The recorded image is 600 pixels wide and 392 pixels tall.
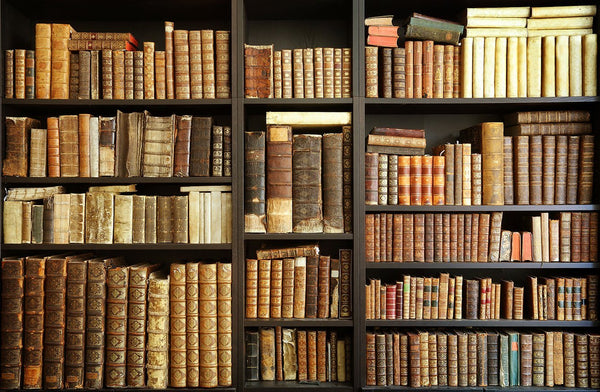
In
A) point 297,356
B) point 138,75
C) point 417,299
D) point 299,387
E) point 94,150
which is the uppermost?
point 138,75

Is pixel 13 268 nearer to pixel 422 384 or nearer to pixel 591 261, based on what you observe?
pixel 422 384

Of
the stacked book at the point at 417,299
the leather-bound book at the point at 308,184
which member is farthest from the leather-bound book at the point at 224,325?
the stacked book at the point at 417,299

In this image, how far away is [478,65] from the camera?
195cm

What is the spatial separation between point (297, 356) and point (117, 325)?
86 centimetres

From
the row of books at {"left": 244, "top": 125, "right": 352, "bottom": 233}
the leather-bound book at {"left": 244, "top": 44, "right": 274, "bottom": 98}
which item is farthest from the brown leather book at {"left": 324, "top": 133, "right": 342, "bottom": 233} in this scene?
the leather-bound book at {"left": 244, "top": 44, "right": 274, "bottom": 98}

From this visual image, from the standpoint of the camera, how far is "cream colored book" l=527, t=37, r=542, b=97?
1.94m

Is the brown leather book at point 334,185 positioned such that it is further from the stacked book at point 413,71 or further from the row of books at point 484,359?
the row of books at point 484,359

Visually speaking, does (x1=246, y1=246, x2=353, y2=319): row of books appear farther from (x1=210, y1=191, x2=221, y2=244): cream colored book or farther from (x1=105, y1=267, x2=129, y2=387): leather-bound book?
(x1=105, y1=267, x2=129, y2=387): leather-bound book

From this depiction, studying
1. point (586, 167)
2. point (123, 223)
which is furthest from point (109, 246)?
point (586, 167)

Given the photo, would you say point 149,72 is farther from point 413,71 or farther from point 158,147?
point 413,71

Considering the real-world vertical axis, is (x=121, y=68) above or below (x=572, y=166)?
above

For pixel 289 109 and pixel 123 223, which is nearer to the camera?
pixel 123 223

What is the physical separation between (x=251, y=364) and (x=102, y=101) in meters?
1.45

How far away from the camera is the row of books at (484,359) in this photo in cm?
195
